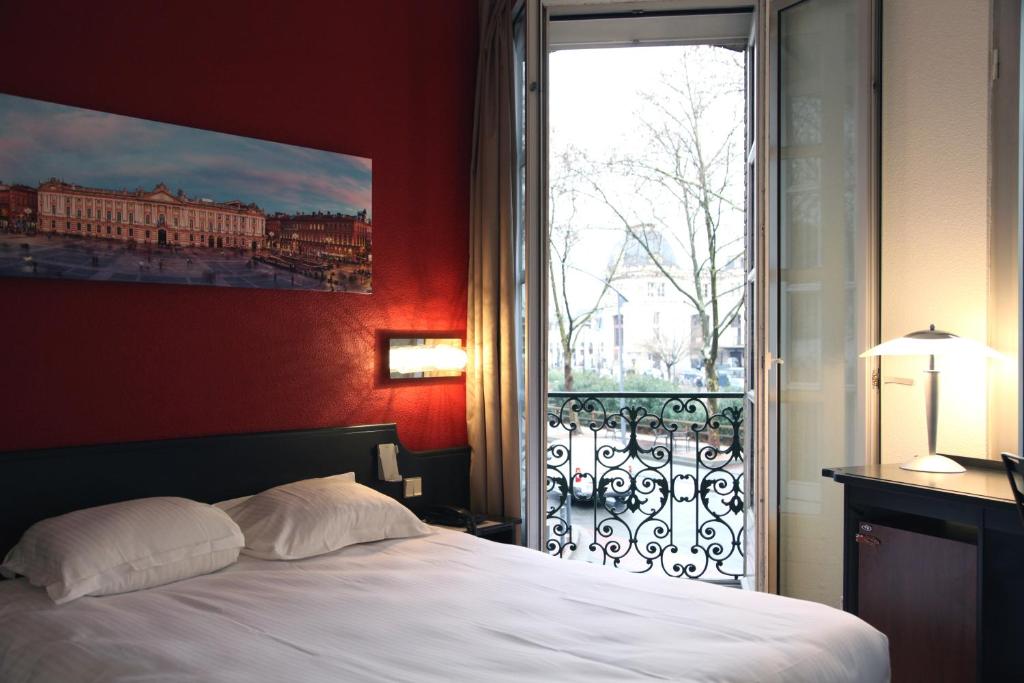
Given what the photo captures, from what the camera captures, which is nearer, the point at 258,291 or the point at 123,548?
the point at 123,548

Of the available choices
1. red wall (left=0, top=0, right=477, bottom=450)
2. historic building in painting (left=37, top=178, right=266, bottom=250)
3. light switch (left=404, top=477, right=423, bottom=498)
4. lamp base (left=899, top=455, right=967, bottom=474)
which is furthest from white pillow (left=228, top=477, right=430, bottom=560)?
lamp base (left=899, top=455, right=967, bottom=474)

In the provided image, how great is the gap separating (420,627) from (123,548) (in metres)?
0.95

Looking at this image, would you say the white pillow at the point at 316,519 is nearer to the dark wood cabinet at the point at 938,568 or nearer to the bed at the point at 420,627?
the bed at the point at 420,627

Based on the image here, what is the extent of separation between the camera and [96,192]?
2811 millimetres

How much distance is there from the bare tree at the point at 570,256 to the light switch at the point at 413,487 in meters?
2.41

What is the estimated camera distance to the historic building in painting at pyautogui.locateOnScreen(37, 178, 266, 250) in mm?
2738

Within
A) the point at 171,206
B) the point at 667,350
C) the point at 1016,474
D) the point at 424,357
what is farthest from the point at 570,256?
the point at 1016,474

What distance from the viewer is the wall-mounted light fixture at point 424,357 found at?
3.67m

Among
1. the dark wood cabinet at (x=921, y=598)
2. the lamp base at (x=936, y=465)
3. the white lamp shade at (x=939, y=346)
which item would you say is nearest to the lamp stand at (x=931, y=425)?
the lamp base at (x=936, y=465)

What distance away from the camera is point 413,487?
3.63m

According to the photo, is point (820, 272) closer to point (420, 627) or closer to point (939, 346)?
point (939, 346)

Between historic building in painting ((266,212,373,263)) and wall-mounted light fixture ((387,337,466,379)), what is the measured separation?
430mm

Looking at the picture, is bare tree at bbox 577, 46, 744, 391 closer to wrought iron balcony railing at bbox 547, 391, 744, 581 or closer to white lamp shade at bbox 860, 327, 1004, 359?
wrought iron balcony railing at bbox 547, 391, 744, 581

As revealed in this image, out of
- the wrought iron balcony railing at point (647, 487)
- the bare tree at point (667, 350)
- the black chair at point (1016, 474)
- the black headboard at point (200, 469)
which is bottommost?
the wrought iron balcony railing at point (647, 487)
